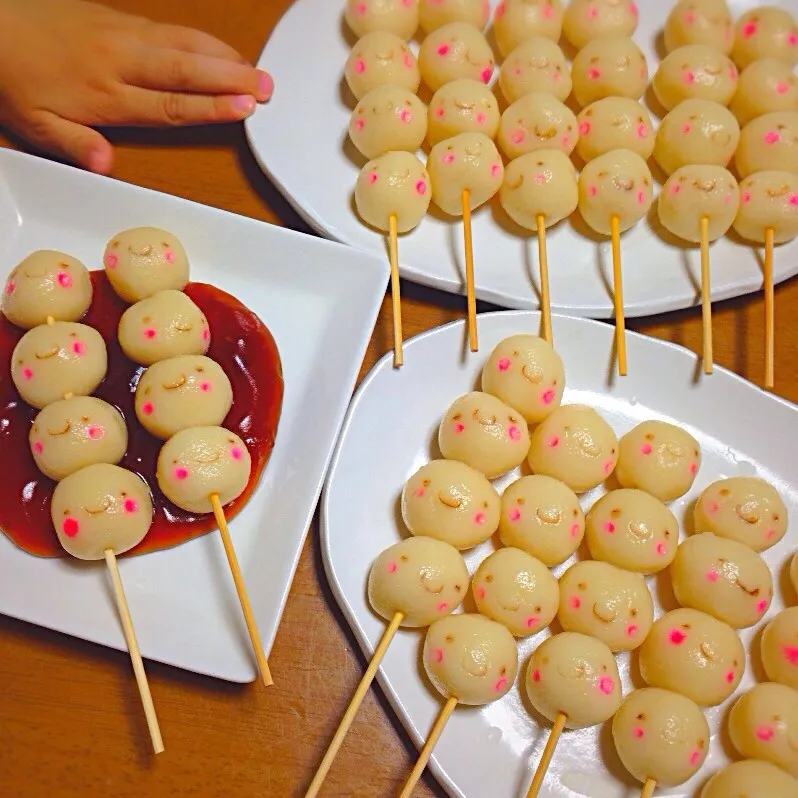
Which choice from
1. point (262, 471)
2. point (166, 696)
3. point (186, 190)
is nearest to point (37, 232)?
point (186, 190)

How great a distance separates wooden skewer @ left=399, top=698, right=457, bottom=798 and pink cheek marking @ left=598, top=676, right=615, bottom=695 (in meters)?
0.22

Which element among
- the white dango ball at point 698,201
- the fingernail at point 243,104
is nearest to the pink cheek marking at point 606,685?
the white dango ball at point 698,201

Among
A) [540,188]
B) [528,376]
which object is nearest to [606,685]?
[528,376]

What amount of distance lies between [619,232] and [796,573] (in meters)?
0.69

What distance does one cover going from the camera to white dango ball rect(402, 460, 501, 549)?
127cm

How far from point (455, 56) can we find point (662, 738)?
1.29 meters

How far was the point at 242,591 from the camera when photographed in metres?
1.22

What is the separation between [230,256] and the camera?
4.91 feet

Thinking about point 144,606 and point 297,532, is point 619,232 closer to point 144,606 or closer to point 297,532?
point 297,532

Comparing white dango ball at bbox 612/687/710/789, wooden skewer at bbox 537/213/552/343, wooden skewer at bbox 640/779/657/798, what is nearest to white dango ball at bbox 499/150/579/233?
wooden skewer at bbox 537/213/552/343

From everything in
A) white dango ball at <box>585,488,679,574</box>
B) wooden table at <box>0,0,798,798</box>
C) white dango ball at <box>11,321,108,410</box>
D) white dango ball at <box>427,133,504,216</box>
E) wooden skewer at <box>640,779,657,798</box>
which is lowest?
wooden table at <box>0,0,798,798</box>

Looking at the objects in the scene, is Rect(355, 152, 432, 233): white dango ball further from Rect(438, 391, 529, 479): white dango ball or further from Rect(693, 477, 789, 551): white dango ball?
Rect(693, 477, 789, 551): white dango ball

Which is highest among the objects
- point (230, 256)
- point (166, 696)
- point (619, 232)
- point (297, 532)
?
point (619, 232)

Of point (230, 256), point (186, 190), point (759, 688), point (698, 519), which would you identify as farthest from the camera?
point (186, 190)
